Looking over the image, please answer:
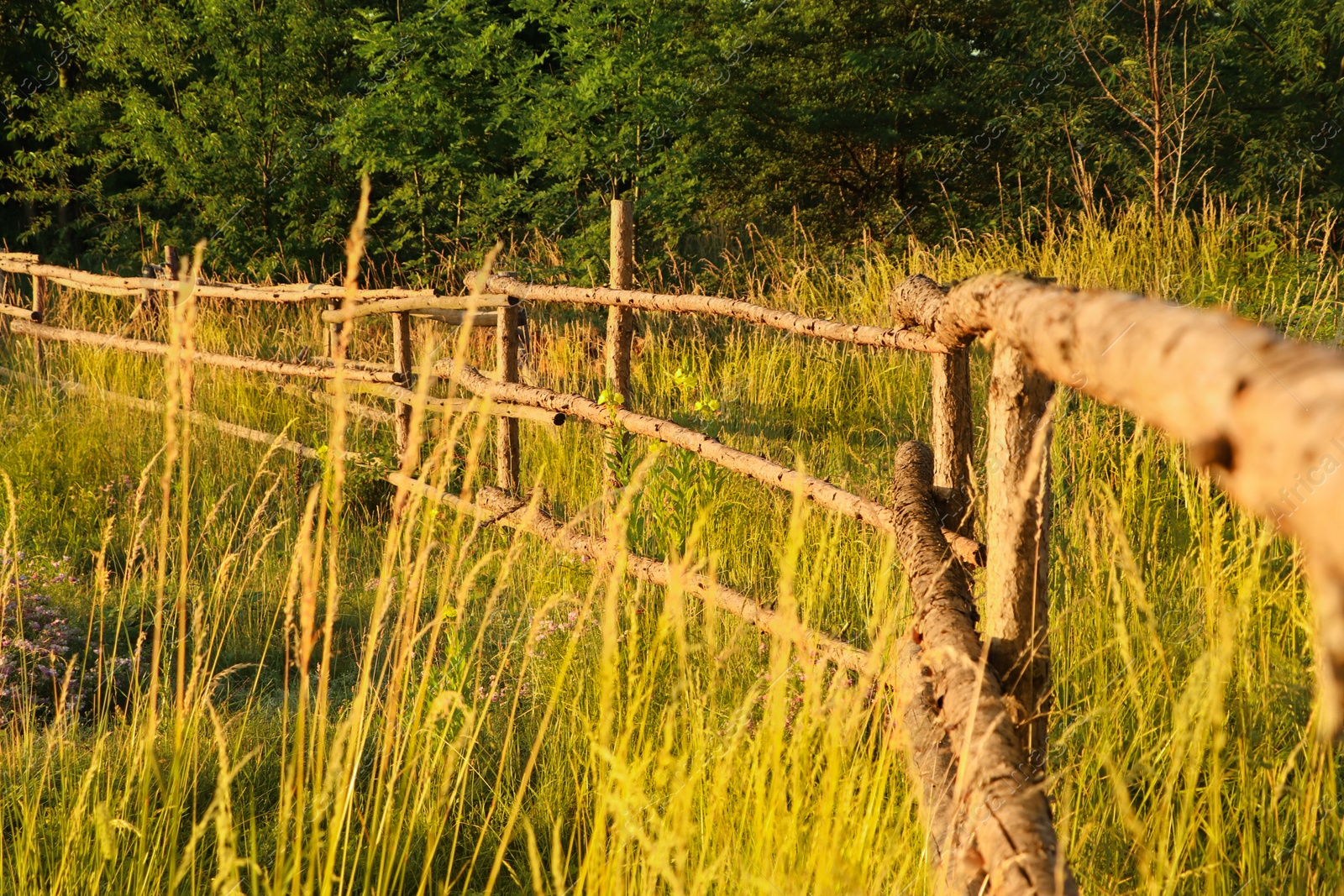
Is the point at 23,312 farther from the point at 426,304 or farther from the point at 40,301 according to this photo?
the point at 426,304

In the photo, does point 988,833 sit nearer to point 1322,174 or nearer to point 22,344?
point 22,344

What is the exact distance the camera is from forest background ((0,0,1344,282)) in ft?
38.3

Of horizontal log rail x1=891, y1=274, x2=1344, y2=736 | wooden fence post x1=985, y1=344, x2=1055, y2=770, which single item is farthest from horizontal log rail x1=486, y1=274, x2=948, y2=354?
horizontal log rail x1=891, y1=274, x2=1344, y2=736

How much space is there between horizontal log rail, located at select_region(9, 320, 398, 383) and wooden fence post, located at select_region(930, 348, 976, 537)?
12.0 ft

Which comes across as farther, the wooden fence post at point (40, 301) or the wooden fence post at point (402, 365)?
the wooden fence post at point (40, 301)

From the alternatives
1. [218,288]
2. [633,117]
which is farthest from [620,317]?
[633,117]

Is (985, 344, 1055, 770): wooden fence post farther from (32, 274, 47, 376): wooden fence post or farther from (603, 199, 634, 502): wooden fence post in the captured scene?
(32, 274, 47, 376): wooden fence post

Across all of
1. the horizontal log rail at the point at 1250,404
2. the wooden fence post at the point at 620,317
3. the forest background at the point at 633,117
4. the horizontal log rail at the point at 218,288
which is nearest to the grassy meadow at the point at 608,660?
the horizontal log rail at the point at 1250,404

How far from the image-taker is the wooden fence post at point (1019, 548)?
194 cm

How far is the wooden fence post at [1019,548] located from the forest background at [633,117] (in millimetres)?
9548

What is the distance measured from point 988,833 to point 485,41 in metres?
11.4

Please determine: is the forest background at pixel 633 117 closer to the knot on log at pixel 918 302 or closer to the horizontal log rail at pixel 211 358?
the horizontal log rail at pixel 211 358

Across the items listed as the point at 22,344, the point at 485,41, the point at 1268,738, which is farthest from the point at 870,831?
the point at 485,41

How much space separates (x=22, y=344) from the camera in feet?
32.2
